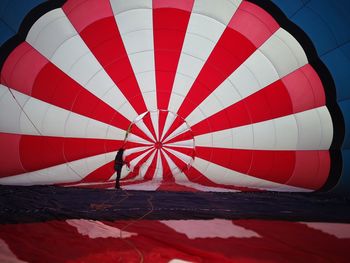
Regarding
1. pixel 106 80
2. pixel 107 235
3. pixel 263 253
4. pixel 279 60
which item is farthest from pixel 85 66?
pixel 263 253

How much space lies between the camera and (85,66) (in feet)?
12.8

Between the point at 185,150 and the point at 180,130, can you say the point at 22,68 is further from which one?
the point at 185,150

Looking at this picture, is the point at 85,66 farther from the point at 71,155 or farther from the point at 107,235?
the point at 107,235

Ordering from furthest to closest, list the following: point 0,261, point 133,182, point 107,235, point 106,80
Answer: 1. point 133,182
2. point 106,80
3. point 107,235
4. point 0,261

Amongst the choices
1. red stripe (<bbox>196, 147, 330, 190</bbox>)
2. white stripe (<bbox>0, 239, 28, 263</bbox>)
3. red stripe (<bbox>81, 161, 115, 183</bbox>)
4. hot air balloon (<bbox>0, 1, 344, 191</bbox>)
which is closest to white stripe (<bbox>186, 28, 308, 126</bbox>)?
hot air balloon (<bbox>0, 1, 344, 191</bbox>)

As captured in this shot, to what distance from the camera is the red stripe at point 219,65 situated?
376 cm

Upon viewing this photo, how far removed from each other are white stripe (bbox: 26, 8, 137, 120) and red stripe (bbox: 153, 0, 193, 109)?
1.69ft

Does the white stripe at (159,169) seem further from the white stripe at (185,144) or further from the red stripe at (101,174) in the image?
the red stripe at (101,174)

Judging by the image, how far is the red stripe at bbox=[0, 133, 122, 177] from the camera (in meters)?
3.85

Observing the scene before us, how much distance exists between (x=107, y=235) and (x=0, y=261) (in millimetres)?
594

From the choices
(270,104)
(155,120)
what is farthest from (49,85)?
(270,104)

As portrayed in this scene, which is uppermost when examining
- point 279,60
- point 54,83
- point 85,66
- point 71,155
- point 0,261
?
point 279,60

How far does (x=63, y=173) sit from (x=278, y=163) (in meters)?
2.71

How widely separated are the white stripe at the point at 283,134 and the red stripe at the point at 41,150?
4.52 ft
